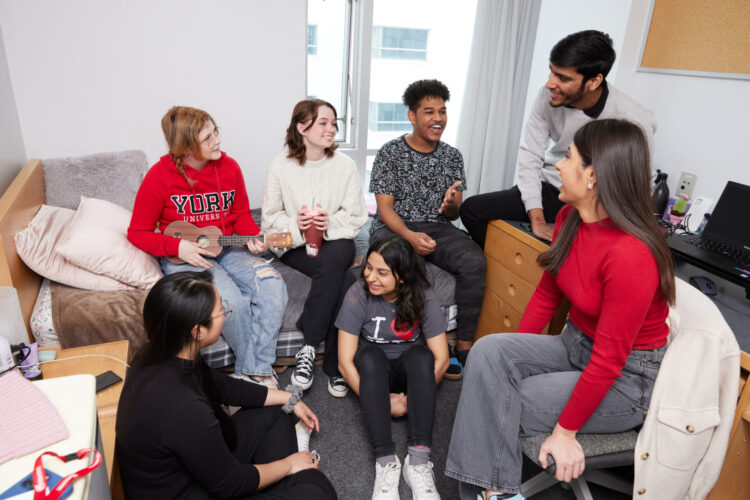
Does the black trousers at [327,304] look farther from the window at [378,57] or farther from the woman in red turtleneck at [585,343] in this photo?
the window at [378,57]

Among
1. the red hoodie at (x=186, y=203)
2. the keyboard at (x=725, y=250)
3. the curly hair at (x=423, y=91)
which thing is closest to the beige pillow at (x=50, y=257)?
the red hoodie at (x=186, y=203)

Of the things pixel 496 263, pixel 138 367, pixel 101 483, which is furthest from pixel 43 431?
pixel 496 263

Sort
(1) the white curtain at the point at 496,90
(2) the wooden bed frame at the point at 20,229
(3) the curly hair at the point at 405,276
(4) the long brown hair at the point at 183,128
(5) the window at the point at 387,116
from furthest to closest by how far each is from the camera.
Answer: (5) the window at the point at 387,116 → (1) the white curtain at the point at 496,90 → (4) the long brown hair at the point at 183,128 → (3) the curly hair at the point at 405,276 → (2) the wooden bed frame at the point at 20,229

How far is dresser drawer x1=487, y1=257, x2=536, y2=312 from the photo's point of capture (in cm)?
218

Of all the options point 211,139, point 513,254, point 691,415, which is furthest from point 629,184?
point 211,139

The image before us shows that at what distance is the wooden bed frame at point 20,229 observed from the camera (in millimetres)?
1637

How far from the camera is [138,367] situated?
1202mm

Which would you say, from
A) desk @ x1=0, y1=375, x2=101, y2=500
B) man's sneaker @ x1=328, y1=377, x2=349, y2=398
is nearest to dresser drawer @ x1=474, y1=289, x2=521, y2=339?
man's sneaker @ x1=328, y1=377, x2=349, y2=398

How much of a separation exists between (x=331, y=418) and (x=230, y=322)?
555 millimetres

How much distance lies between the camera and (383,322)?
196 cm

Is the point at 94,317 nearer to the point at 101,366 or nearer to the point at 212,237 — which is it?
the point at 101,366

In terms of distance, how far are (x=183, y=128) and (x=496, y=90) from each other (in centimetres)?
210

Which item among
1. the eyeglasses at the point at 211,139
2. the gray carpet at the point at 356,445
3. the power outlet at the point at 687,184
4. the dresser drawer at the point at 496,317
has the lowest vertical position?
the gray carpet at the point at 356,445

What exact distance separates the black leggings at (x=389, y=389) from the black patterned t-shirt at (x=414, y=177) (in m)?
0.81
